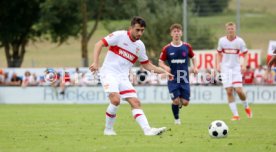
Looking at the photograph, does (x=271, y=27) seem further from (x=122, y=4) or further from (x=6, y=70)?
(x=6, y=70)

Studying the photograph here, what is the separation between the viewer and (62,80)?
36594mm

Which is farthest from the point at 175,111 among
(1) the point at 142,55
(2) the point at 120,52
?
(2) the point at 120,52

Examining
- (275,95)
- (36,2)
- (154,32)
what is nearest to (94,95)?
(275,95)

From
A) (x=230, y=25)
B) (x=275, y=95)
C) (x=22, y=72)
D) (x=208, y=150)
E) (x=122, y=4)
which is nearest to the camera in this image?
(x=208, y=150)

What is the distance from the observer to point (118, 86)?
14703 millimetres

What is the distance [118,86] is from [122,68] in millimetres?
389

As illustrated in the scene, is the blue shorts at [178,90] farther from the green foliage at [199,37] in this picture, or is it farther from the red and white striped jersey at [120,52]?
the green foliage at [199,37]

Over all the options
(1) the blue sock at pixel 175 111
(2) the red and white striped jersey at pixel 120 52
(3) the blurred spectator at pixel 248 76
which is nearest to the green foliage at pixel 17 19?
(3) the blurred spectator at pixel 248 76

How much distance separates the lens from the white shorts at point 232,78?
22.1 meters

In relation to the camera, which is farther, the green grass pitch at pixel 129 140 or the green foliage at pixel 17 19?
the green foliage at pixel 17 19

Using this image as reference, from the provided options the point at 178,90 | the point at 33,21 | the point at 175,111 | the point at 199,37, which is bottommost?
the point at 175,111

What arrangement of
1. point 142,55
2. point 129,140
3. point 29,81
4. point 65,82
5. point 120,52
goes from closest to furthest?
point 129,140 → point 120,52 → point 142,55 → point 65,82 → point 29,81

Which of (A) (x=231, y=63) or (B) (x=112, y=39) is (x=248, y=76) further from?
(B) (x=112, y=39)

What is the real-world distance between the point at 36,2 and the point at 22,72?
56.8 ft
